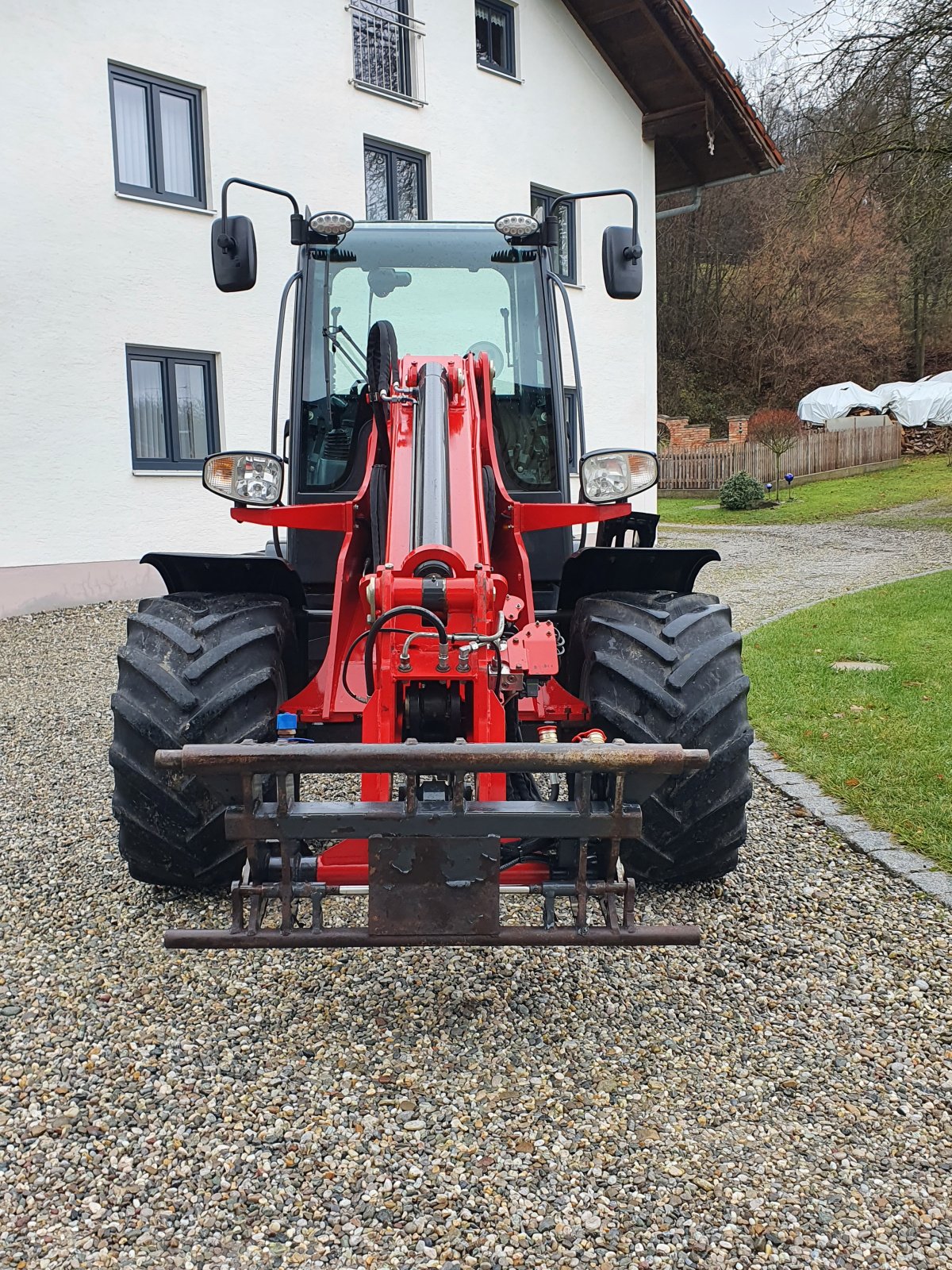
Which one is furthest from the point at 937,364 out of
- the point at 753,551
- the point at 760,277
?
the point at 753,551

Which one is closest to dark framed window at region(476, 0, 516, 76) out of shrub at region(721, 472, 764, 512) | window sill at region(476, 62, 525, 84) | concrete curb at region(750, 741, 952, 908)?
window sill at region(476, 62, 525, 84)

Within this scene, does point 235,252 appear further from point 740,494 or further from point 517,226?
point 740,494

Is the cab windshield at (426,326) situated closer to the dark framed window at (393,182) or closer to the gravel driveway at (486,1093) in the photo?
the gravel driveway at (486,1093)

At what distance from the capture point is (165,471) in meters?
12.2

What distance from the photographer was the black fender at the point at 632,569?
3971mm

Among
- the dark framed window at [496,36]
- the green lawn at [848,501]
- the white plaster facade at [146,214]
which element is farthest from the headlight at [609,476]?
the green lawn at [848,501]

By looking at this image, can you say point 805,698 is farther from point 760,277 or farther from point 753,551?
point 760,277

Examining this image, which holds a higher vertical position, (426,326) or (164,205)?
(164,205)

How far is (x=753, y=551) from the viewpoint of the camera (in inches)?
690

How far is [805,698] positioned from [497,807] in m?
4.92

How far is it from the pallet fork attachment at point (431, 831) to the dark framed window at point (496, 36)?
51.3ft

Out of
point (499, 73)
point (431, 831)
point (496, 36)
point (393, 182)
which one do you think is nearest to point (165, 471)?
point (393, 182)

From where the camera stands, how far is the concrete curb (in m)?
4.19

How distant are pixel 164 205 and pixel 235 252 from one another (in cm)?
869
